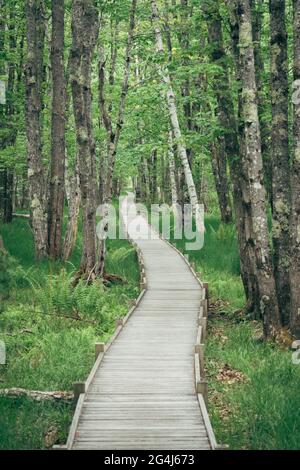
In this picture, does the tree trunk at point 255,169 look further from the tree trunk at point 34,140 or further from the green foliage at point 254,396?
the tree trunk at point 34,140

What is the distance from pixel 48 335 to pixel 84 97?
7.17m

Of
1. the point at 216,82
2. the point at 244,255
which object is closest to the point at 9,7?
the point at 216,82

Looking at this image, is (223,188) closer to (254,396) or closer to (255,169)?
(255,169)

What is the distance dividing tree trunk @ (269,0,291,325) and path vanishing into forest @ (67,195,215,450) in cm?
254

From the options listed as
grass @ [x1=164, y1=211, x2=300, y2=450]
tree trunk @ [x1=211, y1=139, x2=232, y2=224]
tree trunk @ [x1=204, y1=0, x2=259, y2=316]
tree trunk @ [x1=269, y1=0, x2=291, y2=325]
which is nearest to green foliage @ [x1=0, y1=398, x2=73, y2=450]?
grass @ [x1=164, y1=211, x2=300, y2=450]

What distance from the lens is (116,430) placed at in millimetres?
8344

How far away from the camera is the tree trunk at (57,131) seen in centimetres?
2053

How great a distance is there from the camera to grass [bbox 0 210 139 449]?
9.22 m

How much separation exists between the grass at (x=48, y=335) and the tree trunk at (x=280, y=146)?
4223 mm

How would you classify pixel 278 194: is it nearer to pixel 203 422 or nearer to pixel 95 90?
pixel 203 422

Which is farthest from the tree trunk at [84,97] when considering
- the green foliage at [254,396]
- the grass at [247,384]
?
the green foliage at [254,396]

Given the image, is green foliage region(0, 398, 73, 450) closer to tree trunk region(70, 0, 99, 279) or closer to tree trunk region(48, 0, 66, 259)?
tree trunk region(70, 0, 99, 279)

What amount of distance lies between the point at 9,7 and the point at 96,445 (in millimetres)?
21233

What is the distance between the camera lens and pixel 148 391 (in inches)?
385
